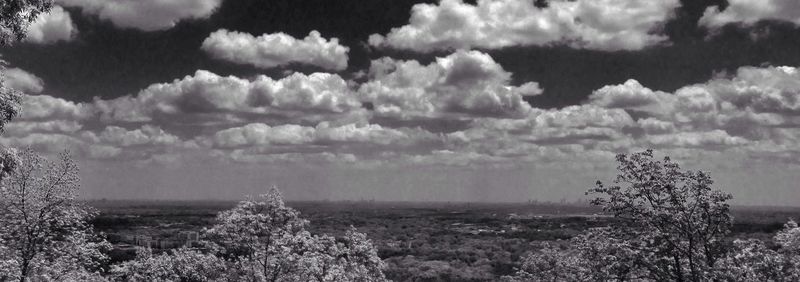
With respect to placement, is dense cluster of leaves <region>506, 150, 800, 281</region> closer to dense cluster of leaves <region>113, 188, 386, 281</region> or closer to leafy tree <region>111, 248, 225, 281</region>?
dense cluster of leaves <region>113, 188, 386, 281</region>

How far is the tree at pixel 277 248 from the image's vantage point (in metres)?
29.9

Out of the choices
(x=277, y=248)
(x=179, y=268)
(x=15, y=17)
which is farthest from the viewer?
(x=179, y=268)

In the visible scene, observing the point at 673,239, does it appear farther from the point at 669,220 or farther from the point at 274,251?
the point at 274,251

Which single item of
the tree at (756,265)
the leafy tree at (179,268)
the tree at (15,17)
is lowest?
the leafy tree at (179,268)

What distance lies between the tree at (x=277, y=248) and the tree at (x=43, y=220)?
8.41 m

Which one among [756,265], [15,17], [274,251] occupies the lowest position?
[274,251]

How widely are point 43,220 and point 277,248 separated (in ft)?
41.7

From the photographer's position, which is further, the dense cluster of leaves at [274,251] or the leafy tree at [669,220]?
the dense cluster of leaves at [274,251]

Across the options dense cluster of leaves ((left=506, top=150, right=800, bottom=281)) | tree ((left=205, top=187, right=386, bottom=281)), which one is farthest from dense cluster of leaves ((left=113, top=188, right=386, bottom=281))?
dense cluster of leaves ((left=506, top=150, right=800, bottom=281))

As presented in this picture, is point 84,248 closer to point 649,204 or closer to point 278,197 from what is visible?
point 278,197

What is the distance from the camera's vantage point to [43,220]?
32.3m

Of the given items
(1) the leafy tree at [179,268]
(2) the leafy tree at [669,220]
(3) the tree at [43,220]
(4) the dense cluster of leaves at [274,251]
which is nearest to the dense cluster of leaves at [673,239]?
(2) the leafy tree at [669,220]

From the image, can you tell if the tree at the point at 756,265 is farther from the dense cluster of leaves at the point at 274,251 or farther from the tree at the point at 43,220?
the tree at the point at 43,220

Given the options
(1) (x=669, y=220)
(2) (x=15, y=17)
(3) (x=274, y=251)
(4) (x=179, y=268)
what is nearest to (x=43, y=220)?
(4) (x=179, y=268)
